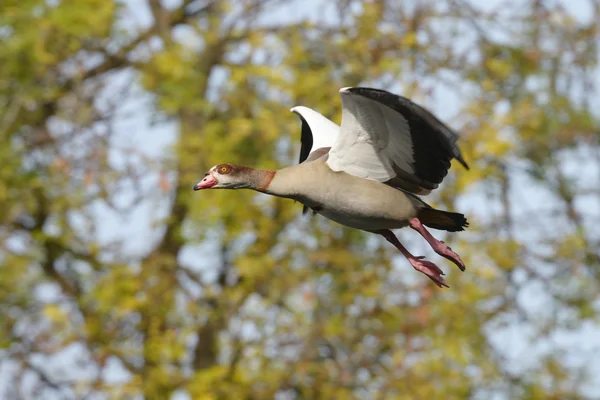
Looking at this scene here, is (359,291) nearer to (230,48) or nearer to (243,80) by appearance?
(243,80)

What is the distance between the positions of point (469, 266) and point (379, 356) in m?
1.50

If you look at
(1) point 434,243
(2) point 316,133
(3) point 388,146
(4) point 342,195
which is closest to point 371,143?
(3) point 388,146

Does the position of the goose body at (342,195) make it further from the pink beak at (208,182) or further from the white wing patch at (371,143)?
the pink beak at (208,182)

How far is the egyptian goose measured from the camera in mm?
6062

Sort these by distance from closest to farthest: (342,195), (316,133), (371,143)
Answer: (342,195) < (371,143) < (316,133)

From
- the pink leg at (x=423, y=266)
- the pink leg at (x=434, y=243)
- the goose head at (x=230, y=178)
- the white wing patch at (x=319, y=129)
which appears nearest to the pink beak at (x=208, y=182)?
the goose head at (x=230, y=178)

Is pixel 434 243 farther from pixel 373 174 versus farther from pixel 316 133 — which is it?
pixel 316 133

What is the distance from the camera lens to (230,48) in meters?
15.7

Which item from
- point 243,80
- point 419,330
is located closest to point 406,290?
point 419,330

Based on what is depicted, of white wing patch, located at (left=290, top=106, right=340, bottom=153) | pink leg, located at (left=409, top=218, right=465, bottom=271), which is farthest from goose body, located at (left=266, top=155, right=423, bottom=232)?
white wing patch, located at (left=290, top=106, right=340, bottom=153)

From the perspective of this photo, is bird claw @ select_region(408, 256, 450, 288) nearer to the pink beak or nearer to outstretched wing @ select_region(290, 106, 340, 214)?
outstretched wing @ select_region(290, 106, 340, 214)

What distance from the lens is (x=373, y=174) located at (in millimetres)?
6320

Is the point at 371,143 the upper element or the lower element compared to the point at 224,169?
upper

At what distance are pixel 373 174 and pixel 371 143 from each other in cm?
18
